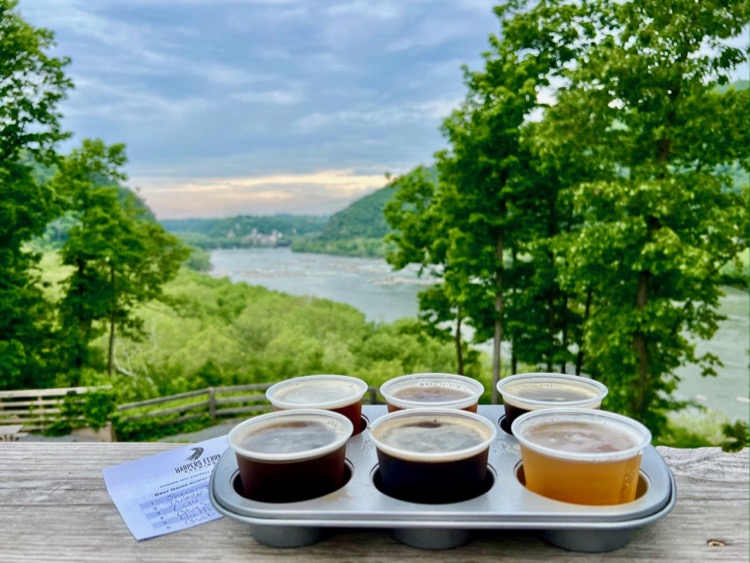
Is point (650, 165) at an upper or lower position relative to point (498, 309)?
upper

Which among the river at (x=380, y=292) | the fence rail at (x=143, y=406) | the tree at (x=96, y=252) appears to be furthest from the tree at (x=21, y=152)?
the river at (x=380, y=292)

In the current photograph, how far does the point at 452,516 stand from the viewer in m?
0.78

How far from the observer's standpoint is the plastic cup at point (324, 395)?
113 cm

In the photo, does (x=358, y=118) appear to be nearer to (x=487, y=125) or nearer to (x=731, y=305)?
(x=487, y=125)

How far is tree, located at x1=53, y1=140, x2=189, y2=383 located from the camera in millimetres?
11500

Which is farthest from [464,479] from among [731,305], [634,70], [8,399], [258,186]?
[258,186]

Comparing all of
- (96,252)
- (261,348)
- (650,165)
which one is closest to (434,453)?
(650,165)

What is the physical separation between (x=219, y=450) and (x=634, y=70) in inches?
271

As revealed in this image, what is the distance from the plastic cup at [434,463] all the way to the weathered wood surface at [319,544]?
0.24ft

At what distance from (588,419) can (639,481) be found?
0.12m

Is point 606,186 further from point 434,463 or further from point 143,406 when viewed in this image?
point 143,406

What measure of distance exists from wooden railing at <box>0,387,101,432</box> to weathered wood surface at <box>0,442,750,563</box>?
994 centimetres

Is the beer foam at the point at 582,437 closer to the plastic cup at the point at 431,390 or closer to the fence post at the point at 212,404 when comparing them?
the plastic cup at the point at 431,390

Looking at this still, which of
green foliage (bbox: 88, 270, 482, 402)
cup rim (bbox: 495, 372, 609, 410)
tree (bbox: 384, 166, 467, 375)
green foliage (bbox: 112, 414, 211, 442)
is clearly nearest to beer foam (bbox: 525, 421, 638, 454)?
cup rim (bbox: 495, 372, 609, 410)
